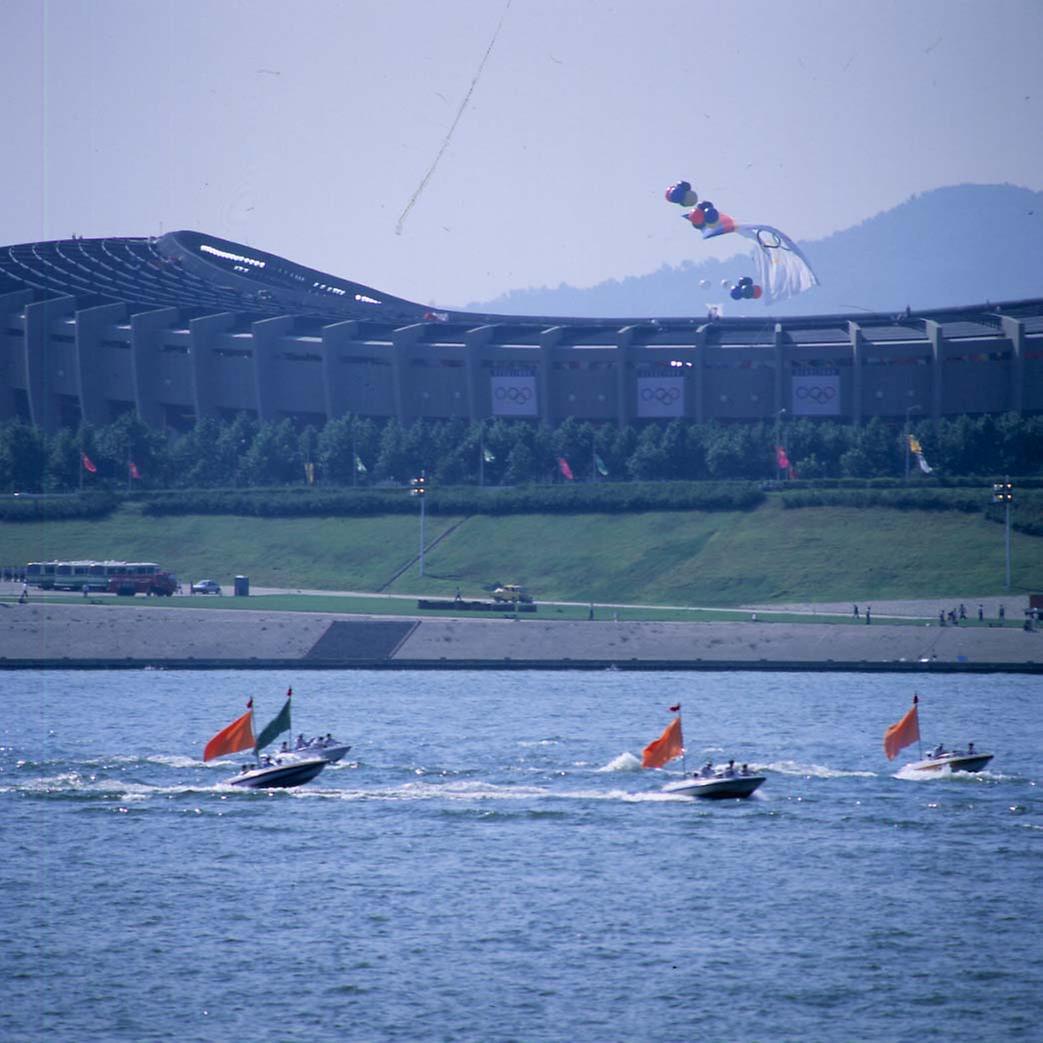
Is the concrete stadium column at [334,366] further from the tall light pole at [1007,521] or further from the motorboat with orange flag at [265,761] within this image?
the motorboat with orange flag at [265,761]

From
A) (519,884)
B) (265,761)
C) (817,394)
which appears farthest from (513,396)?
(519,884)

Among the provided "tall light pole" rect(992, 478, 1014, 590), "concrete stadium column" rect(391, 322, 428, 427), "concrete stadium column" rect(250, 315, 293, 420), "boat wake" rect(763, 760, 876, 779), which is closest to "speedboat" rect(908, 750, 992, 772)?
"boat wake" rect(763, 760, 876, 779)

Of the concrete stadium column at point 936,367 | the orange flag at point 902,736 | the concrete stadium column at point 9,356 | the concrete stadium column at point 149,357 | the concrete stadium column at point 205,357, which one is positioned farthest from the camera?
the concrete stadium column at point 9,356

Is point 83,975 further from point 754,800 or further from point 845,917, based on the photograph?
point 754,800

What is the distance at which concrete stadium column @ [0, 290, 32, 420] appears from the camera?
174375 millimetres

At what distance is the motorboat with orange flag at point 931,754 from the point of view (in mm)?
66062

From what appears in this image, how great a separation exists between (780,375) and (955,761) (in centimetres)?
9172

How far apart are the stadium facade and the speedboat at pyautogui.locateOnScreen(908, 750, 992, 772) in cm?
8501

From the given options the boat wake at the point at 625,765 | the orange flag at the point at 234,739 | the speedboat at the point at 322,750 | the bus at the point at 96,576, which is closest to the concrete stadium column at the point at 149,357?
the bus at the point at 96,576

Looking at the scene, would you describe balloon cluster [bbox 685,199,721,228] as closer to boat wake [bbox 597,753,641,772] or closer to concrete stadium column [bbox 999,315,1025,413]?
concrete stadium column [bbox 999,315,1025,413]

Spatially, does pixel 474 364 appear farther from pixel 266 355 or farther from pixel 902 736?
pixel 902 736

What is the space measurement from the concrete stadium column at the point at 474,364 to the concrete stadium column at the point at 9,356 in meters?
42.5

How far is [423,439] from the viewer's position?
157m

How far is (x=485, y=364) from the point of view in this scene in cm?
16350
